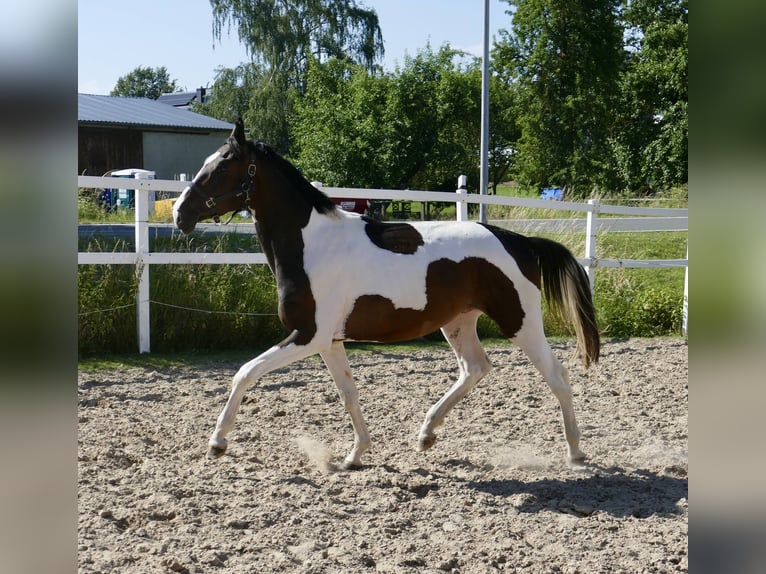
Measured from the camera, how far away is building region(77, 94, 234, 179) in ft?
106

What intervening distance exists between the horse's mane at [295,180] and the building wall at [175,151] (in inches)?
1167

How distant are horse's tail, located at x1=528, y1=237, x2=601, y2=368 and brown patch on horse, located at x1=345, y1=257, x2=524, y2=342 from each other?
471mm

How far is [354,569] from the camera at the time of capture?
3254 millimetres

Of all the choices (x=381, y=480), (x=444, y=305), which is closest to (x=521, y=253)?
(x=444, y=305)

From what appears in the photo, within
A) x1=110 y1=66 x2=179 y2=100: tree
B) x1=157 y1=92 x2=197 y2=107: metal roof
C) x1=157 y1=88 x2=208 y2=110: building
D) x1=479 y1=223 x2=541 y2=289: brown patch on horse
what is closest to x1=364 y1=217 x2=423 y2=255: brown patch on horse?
x1=479 y1=223 x2=541 y2=289: brown patch on horse

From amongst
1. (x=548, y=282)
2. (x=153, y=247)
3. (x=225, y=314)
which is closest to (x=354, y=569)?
(x=548, y=282)

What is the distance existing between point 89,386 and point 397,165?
2094cm

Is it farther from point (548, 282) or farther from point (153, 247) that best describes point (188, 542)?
point (153, 247)

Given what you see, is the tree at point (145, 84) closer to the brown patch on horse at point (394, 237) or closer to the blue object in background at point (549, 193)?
the blue object in background at point (549, 193)

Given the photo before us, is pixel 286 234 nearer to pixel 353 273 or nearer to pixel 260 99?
pixel 353 273

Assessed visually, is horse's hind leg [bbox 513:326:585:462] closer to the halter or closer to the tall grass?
the halter

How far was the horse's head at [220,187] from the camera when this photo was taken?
4.65m

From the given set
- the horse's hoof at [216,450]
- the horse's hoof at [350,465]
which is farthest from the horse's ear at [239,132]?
the horse's hoof at [350,465]

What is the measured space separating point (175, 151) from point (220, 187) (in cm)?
3185
